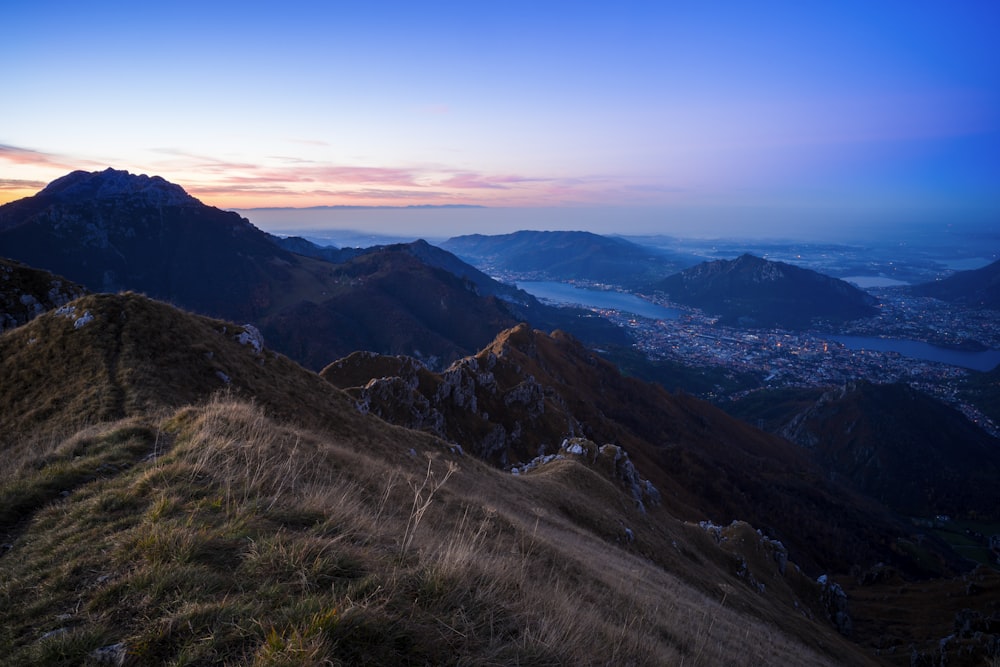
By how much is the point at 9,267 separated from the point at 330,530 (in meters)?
37.4

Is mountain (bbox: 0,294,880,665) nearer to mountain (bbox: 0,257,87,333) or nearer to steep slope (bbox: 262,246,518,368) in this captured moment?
mountain (bbox: 0,257,87,333)

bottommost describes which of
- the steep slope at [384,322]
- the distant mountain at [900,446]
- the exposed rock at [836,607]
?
the distant mountain at [900,446]

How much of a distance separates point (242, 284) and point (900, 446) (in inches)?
9249

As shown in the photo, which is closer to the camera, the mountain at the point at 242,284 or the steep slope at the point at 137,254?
the mountain at the point at 242,284

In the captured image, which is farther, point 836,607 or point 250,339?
point 836,607

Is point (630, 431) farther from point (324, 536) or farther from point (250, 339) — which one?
point (324, 536)

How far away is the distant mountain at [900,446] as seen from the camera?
12794cm

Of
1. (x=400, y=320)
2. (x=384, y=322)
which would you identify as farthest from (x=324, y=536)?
(x=384, y=322)

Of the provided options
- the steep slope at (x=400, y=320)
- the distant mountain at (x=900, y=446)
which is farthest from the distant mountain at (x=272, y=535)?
the distant mountain at (x=900, y=446)

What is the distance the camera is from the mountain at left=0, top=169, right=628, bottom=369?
492 feet

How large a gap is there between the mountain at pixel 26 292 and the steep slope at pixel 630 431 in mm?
20065

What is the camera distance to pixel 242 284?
6993 inches

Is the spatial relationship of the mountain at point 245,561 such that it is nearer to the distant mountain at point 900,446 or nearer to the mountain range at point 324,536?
the mountain range at point 324,536

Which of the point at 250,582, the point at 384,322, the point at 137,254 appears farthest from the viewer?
the point at 137,254
